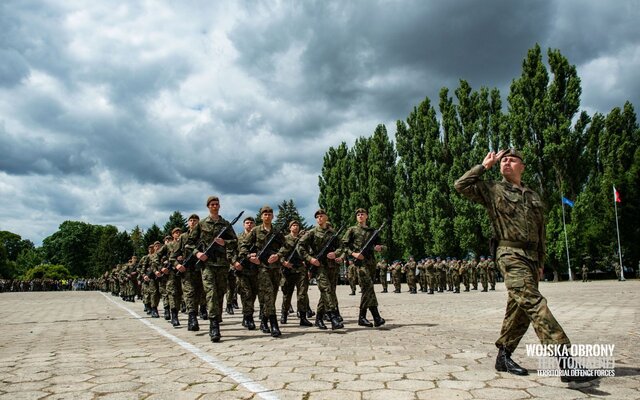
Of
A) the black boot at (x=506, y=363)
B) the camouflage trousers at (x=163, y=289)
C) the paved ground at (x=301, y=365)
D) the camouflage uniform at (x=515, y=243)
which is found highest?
the camouflage uniform at (x=515, y=243)

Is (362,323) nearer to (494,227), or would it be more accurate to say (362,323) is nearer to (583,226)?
(494,227)

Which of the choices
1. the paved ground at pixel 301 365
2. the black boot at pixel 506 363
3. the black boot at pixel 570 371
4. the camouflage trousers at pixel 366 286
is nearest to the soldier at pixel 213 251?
the paved ground at pixel 301 365

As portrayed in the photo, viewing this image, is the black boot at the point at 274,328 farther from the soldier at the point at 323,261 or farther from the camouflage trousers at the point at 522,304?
the camouflage trousers at the point at 522,304

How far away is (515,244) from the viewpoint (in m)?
4.46

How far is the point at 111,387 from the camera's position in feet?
14.1

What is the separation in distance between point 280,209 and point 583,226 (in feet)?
157

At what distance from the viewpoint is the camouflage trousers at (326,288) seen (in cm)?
854

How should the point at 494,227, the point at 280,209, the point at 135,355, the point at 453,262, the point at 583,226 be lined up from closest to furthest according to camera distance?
the point at 494,227
the point at 135,355
the point at 453,262
the point at 583,226
the point at 280,209

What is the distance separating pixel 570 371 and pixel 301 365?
8.47ft

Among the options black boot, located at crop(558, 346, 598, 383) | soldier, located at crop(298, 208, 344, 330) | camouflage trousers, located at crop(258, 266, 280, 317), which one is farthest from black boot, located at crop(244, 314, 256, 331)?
black boot, located at crop(558, 346, 598, 383)

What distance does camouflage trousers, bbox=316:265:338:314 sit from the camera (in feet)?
28.0

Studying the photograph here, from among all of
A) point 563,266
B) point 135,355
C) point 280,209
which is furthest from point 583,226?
point 280,209

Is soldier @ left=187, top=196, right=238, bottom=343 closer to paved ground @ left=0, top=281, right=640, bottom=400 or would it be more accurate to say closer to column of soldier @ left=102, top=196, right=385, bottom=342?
column of soldier @ left=102, top=196, right=385, bottom=342

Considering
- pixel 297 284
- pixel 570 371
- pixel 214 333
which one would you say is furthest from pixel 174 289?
pixel 570 371
